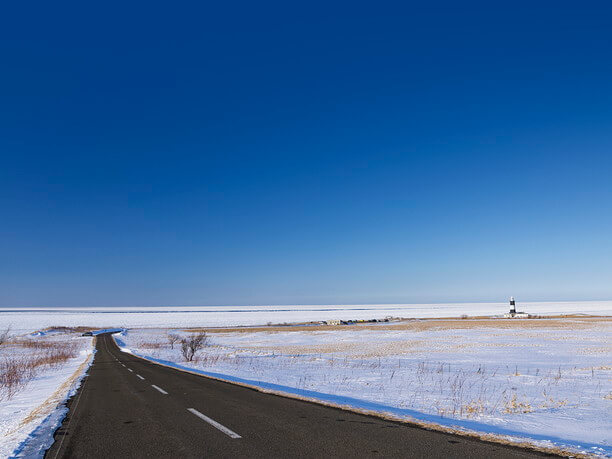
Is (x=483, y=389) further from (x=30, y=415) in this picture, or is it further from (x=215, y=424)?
(x=30, y=415)

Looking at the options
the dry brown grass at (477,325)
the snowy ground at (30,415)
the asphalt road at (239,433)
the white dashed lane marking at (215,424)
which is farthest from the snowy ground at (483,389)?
the dry brown grass at (477,325)

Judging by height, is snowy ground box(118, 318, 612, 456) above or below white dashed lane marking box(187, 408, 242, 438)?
below

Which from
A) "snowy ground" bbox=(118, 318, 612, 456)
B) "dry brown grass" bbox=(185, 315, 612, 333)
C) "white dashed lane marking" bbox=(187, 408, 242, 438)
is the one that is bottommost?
"dry brown grass" bbox=(185, 315, 612, 333)

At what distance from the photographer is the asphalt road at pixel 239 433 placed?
21.9 feet

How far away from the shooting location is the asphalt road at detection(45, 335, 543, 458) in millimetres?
6676

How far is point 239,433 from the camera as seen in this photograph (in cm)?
789

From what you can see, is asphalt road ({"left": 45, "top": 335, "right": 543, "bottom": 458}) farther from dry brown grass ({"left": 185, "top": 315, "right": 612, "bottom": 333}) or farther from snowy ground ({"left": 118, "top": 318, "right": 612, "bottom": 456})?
dry brown grass ({"left": 185, "top": 315, "right": 612, "bottom": 333})

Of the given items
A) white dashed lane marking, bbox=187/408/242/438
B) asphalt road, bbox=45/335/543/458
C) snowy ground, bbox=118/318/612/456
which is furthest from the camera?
snowy ground, bbox=118/318/612/456

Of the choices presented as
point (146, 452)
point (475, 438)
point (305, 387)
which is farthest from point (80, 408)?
point (475, 438)

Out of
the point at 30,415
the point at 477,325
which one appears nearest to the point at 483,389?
the point at 30,415

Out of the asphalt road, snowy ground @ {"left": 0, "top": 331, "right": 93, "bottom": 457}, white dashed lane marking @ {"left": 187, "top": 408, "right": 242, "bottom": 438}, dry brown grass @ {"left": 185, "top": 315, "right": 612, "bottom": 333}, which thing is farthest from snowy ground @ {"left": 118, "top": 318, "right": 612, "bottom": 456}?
dry brown grass @ {"left": 185, "top": 315, "right": 612, "bottom": 333}

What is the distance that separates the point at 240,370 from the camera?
73.7 feet

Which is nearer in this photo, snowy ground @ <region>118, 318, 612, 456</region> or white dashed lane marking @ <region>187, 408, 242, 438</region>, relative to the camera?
white dashed lane marking @ <region>187, 408, 242, 438</region>

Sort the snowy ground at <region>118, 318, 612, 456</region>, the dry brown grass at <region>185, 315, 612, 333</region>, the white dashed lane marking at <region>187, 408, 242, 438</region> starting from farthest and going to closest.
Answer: the dry brown grass at <region>185, 315, 612, 333</region>, the snowy ground at <region>118, 318, 612, 456</region>, the white dashed lane marking at <region>187, 408, 242, 438</region>
